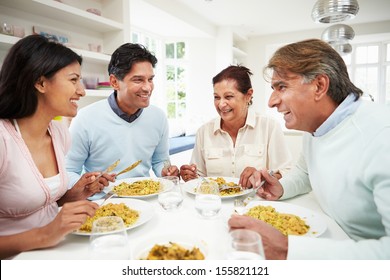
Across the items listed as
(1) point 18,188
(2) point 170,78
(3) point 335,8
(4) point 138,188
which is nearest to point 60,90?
(1) point 18,188

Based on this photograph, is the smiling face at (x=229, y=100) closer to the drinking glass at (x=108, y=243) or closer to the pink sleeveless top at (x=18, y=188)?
the pink sleeveless top at (x=18, y=188)

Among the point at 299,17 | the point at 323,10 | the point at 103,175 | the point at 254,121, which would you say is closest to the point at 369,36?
the point at 299,17

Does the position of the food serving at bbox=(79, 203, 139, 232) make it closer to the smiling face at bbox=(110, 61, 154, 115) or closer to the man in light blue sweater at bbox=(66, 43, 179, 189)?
the man in light blue sweater at bbox=(66, 43, 179, 189)

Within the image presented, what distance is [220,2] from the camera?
490 cm

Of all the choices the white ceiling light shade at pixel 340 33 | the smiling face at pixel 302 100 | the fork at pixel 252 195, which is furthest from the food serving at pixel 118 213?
the white ceiling light shade at pixel 340 33

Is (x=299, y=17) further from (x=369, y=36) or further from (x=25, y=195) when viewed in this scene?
(x=25, y=195)

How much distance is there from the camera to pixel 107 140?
1.95 meters

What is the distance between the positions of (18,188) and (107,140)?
87 cm

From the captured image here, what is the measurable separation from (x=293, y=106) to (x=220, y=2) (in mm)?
4340

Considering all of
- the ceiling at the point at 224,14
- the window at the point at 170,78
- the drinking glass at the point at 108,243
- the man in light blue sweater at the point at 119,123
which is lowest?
the drinking glass at the point at 108,243

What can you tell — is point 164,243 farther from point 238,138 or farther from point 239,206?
point 238,138

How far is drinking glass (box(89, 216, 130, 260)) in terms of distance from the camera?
71cm

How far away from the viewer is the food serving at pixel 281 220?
964 mm

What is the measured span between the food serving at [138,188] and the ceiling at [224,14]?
10.3ft
